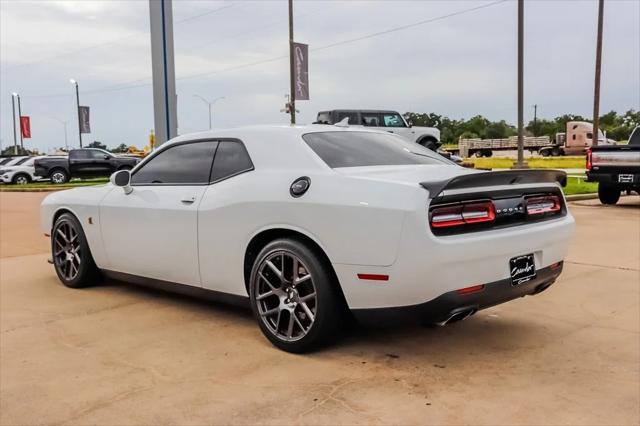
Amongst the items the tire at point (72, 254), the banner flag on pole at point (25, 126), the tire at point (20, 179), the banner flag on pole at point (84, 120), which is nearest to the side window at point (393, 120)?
the tire at point (72, 254)

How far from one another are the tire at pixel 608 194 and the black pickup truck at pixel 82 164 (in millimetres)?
19794

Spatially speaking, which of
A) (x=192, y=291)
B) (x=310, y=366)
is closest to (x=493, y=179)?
(x=310, y=366)

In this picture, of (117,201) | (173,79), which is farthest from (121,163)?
(117,201)

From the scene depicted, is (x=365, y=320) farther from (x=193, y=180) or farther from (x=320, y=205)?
(x=193, y=180)

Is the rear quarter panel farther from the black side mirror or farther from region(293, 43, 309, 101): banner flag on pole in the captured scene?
region(293, 43, 309, 101): banner flag on pole

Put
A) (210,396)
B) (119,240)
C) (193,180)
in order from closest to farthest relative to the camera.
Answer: (210,396) → (193,180) → (119,240)

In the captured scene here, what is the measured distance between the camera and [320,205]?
3.73 meters

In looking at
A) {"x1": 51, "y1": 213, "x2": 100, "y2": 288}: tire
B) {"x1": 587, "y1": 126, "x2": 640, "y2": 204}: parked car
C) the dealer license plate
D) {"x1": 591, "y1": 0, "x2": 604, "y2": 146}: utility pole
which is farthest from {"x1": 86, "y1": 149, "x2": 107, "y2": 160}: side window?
the dealer license plate

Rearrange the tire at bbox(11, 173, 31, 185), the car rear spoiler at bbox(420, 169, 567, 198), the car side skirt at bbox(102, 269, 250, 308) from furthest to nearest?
the tire at bbox(11, 173, 31, 185) < the car side skirt at bbox(102, 269, 250, 308) < the car rear spoiler at bbox(420, 169, 567, 198)

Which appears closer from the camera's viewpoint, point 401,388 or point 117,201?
point 401,388

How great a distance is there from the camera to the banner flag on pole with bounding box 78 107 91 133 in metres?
49.6

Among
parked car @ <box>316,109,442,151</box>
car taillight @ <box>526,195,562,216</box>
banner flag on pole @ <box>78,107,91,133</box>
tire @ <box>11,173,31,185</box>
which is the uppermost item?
banner flag on pole @ <box>78,107,91,133</box>

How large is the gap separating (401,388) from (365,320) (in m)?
0.48

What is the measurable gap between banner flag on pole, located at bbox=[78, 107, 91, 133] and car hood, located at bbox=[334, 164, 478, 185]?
49.4 m
